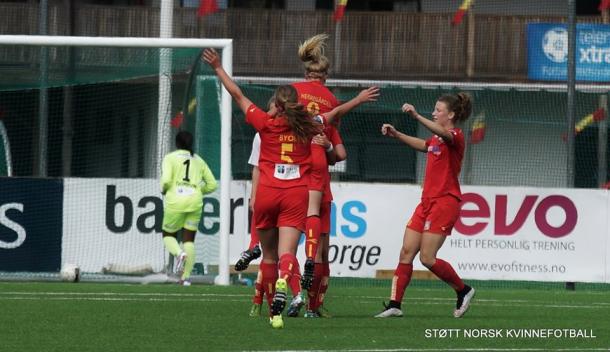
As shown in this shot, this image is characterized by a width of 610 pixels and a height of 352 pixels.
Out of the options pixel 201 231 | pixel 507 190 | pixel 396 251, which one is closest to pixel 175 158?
pixel 201 231

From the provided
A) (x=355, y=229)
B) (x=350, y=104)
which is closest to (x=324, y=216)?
(x=350, y=104)

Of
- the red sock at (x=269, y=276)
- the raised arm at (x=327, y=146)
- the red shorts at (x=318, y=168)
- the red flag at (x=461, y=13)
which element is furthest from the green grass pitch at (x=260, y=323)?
the red flag at (x=461, y=13)

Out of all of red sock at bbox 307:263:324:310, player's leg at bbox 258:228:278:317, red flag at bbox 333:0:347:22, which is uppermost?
red flag at bbox 333:0:347:22

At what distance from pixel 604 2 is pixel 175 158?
41.6 ft

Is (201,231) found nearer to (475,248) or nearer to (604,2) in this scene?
(475,248)

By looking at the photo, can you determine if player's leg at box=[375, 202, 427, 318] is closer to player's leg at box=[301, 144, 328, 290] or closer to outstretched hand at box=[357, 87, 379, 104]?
player's leg at box=[301, 144, 328, 290]

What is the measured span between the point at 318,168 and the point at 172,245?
21.2ft

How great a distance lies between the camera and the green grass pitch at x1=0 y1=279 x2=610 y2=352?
9.38m

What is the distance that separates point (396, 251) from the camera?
61.4ft

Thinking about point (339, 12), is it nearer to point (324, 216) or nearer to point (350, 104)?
point (324, 216)

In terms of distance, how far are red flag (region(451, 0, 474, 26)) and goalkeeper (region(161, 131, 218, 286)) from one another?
493 inches

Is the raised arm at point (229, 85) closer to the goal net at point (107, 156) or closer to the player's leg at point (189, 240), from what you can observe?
the goal net at point (107, 156)

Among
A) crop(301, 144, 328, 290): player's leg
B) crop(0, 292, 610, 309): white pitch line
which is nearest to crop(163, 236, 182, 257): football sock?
crop(0, 292, 610, 309): white pitch line

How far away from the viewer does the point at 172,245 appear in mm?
17453
